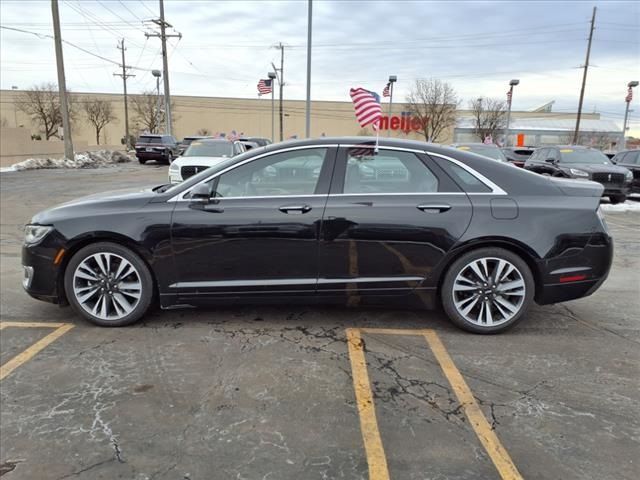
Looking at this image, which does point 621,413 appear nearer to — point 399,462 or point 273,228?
point 399,462

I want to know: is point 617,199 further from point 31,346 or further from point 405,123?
point 405,123

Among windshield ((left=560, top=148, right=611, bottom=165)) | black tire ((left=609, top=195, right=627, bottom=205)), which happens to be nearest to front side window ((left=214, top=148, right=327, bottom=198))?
windshield ((left=560, top=148, right=611, bottom=165))

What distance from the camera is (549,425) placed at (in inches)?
111

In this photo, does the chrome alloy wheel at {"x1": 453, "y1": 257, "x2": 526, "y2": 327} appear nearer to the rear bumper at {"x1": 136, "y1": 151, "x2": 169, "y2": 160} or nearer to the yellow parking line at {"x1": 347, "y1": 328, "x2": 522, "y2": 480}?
the yellow parking line at {"x1": 347, "y1": 328, "x2": 522, "y2": 480}

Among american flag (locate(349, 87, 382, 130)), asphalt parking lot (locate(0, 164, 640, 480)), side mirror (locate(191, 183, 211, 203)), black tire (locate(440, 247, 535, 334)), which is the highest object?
american flag (locate(349, 87, 382, 130))

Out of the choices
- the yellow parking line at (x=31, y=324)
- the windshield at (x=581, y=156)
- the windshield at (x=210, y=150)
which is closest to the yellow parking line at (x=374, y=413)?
the yellow parking line at (x=31, y=324)

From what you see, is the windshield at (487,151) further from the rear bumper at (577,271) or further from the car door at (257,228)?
the car door at (257,228)

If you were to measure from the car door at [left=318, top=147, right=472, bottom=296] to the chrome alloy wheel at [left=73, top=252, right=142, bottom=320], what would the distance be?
1.60 meters

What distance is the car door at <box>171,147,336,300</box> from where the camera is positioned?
12.9 feet

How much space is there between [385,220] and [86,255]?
250 cm

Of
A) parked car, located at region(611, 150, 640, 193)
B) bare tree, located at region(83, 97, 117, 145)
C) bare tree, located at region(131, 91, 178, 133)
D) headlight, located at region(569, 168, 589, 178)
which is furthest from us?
bare tree, located at region(131, 91, 178, 133)

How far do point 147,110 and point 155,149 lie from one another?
132 ft

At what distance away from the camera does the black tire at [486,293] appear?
13.1 feet

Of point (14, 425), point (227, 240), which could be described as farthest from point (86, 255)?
point (14, 425)
